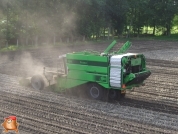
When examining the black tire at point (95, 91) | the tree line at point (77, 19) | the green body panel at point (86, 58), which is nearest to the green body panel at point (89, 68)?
the green body panel at point (86, 58)

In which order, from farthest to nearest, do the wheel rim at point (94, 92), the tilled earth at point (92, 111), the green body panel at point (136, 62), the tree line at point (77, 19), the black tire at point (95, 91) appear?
the tree line at point (77, 19) < the wheel rim at point (94, 92) < the black tire at point (95, 91) < the green body panel at point (136, 62) < the tilled earth at point (92, 111)

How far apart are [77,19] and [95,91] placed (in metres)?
22.8

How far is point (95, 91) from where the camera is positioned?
11.8 meters

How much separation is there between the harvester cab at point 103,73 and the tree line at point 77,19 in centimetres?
1603

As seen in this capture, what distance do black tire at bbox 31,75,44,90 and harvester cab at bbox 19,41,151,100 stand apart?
2.04 feet

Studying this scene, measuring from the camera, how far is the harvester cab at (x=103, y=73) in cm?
1095

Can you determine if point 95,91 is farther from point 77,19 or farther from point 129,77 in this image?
point 77,19

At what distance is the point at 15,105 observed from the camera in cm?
1111

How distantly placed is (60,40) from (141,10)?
1604cm

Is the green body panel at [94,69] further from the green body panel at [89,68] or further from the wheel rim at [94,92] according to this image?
the wheel rim at [94,92]

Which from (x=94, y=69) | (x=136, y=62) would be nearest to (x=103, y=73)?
(x=94, y=69)

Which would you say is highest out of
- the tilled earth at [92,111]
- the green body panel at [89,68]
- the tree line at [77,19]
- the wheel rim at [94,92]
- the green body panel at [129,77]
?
the tree line at [77,19]

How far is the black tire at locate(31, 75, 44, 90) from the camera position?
42.7 feet

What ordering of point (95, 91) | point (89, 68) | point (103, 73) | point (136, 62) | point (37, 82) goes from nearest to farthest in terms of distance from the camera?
point (103, 73), point (136, 62), point (89, 68), point (95, 91), point (37, 82)
